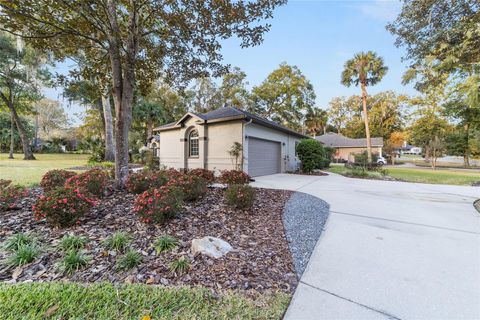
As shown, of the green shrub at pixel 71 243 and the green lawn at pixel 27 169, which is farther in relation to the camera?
the green lawn at pixel 27 169

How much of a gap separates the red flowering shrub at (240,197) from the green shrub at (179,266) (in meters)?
2.20

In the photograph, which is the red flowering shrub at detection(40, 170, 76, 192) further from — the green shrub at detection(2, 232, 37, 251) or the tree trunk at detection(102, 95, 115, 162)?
the tree trunk at detection(102, 95, 115, 162)

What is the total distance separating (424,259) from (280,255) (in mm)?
2057

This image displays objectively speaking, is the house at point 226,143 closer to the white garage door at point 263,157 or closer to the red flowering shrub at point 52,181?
the white garage door at point 263,157

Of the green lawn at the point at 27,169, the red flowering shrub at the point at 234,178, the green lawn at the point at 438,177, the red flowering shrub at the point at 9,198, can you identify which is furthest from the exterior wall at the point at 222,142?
the green lawn at the point at 438,177

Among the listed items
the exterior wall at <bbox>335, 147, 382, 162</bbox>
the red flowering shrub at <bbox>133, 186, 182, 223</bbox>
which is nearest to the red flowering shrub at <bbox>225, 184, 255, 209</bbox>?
the red flowering shrub at <bbox>133, 186, 182, 223</bbox>

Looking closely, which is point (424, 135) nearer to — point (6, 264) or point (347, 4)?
point (347, 4)

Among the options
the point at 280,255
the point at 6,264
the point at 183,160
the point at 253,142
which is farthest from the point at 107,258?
the point at 183,160

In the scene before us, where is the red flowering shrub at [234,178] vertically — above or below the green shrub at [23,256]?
above

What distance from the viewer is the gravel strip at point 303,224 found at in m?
2.96

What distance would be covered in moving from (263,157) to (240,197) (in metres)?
8.11

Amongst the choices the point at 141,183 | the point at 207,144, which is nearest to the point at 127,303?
the point at 141,183

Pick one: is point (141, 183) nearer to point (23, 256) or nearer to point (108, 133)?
point (23, 256)

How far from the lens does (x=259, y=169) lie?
1213cm
